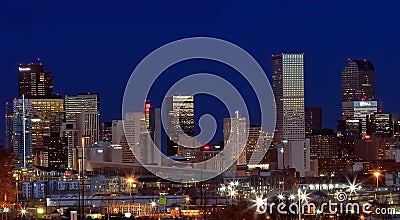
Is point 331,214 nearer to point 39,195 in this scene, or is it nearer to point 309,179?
point 39,195

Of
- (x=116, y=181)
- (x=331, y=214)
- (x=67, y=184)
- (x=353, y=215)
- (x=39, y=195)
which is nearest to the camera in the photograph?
(x=353, y=215)

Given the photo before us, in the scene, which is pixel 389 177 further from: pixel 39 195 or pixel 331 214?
pixel 331 214

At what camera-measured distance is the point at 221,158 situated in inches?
3693

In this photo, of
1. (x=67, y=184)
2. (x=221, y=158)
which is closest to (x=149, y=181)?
(x=67, y=184)

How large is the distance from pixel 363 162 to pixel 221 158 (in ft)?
36.7

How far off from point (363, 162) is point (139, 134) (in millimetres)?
17108

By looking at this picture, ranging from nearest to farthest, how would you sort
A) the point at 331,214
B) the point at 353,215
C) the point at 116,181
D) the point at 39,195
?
1. the point at 353,215
2. the point at 331,214
3. the point at 39,195
4. the point at 116,181

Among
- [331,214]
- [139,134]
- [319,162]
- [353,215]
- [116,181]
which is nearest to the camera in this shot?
[353,215]

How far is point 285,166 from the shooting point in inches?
3634

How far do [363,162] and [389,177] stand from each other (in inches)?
858

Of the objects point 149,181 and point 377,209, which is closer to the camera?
point 377,209

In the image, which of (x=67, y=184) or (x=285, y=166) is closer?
(x=67, y=184)

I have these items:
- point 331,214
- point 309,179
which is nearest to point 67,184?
point 309,179

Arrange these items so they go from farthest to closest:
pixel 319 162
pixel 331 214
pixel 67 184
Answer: pixel 319 162, pixel 67 184, pixel 331 214
